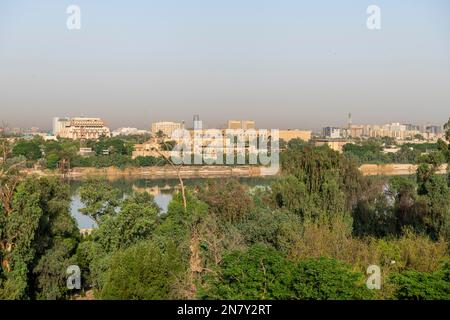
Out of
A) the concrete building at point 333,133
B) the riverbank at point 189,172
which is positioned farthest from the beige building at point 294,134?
the riverbank at point 189,172

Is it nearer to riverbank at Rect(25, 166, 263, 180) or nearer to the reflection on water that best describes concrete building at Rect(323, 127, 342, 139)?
riverbank at Rect(25, 166, 263, 180)

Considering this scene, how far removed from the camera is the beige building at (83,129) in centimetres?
4031

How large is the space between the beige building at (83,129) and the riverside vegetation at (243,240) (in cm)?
3378

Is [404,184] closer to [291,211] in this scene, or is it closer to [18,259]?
[291,211]

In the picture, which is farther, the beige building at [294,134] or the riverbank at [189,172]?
the beige building at [294,134]

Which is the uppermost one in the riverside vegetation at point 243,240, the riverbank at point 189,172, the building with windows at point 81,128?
the building with windows at point 81,128

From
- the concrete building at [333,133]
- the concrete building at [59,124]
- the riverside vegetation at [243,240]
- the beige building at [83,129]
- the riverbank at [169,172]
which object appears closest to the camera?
→ the riverside vegetation at [243,240]

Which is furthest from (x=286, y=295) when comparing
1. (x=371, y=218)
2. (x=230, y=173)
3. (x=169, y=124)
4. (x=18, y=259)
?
(x=169, y=124)

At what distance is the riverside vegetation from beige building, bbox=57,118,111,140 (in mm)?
33785

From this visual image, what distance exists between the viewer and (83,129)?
41.1 m

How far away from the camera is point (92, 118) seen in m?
44.4

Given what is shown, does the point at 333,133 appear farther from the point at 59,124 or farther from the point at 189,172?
the point at 189,172

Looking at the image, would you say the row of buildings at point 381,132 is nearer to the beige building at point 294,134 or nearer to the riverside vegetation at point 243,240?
the beige building at point 294,134

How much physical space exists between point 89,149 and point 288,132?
68.9 ft
